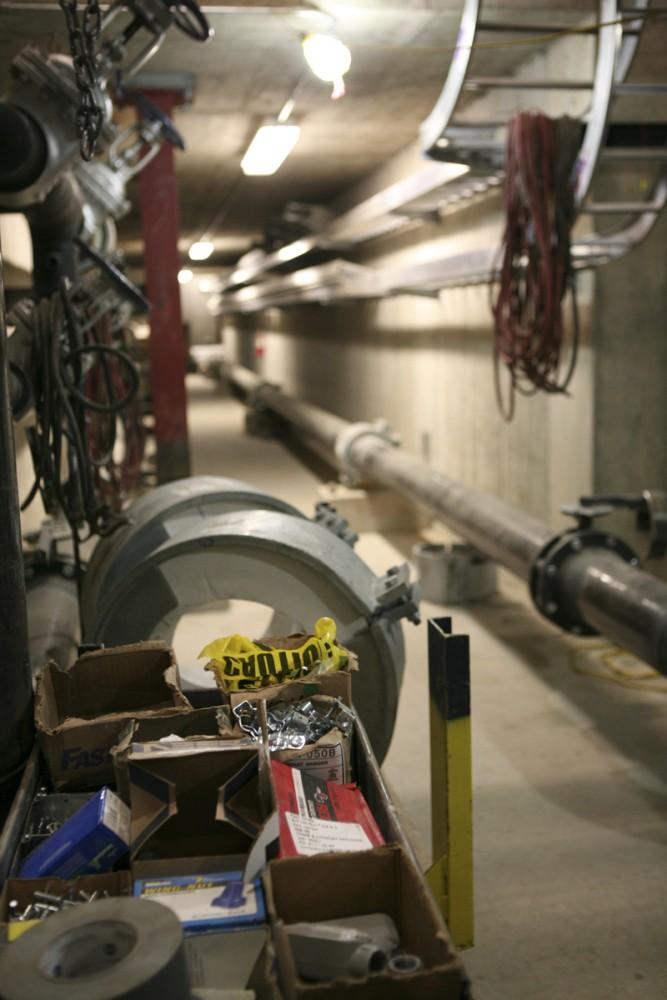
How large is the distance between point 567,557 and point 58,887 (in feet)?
8.61

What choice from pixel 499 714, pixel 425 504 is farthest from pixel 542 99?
pixel 499 714

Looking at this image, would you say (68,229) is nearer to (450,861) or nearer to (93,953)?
(450,861)

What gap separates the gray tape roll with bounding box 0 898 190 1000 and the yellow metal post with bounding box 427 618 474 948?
835mm

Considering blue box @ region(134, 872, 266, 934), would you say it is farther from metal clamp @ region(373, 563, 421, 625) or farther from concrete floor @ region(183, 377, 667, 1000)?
metal clamp @ region(373, 563, 421, 625)

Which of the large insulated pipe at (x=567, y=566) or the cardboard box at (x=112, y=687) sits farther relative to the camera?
the large insulated pipe at (x=567, y=566)

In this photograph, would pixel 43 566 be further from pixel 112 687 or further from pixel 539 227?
pixel 539 227

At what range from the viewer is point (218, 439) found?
12539 millimetres

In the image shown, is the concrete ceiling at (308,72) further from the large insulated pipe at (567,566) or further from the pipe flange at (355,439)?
the pipe flange at (355,439)

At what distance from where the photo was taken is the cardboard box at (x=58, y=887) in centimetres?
141

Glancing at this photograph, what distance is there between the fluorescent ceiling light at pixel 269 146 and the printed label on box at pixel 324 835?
18.9ft

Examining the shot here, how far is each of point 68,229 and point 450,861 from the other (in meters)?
2.85

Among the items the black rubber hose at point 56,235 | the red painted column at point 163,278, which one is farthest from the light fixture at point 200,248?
the black rubber hose at point 56,235

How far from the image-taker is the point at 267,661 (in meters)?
2.05

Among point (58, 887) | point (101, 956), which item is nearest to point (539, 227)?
point (58, 887)
